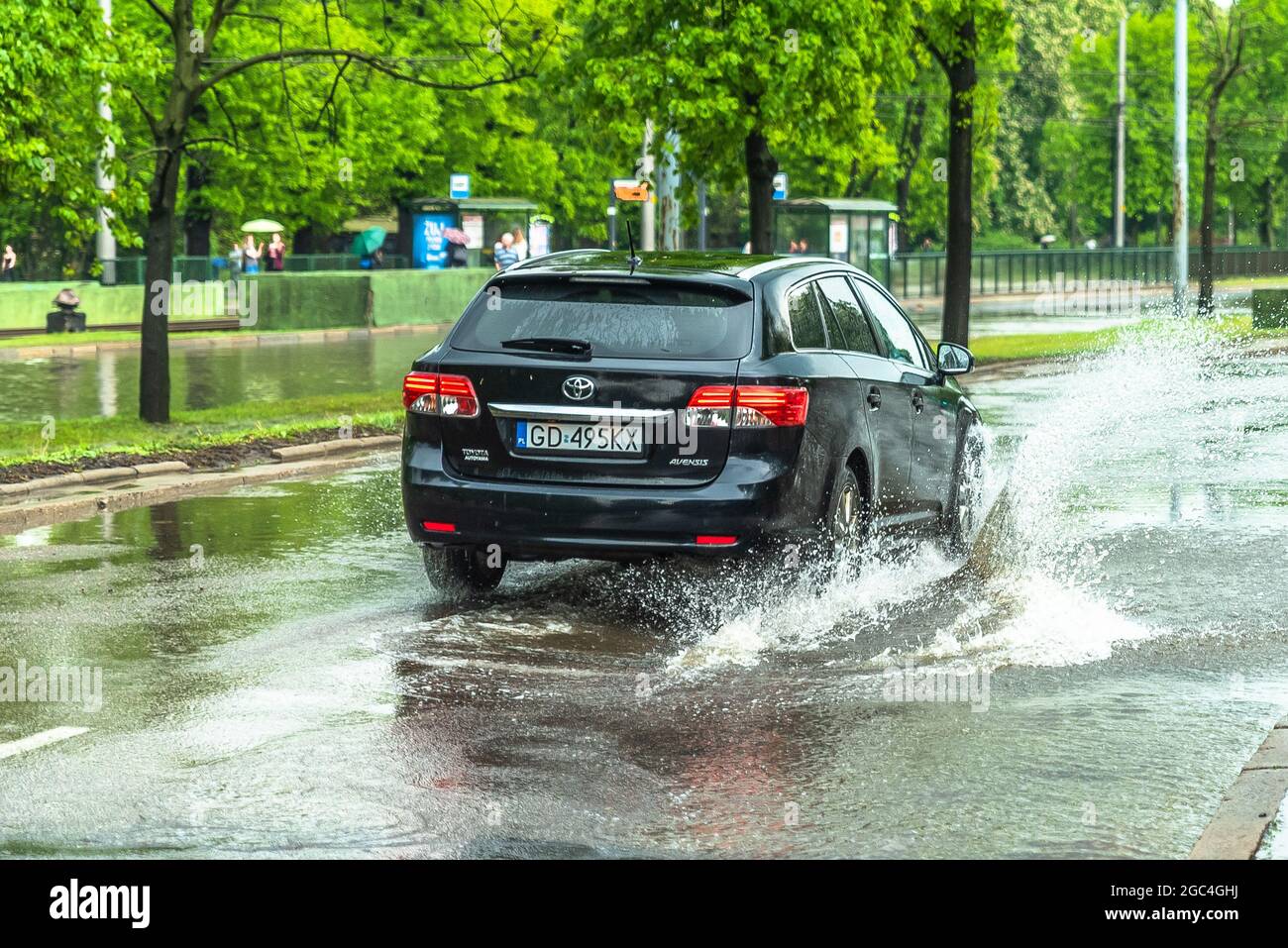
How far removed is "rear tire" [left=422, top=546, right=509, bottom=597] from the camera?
9711mm

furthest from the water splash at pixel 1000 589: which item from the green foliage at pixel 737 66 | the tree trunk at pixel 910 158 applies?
the tree trunk at pixel 910 158

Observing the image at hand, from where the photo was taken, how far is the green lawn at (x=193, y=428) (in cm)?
1602

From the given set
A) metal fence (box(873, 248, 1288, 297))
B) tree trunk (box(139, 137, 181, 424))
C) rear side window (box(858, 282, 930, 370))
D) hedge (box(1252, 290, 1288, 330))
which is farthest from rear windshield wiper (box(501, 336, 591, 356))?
metal fence (box(873, 248, 1288, 297))

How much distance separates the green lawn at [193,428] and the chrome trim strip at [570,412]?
7021 mm

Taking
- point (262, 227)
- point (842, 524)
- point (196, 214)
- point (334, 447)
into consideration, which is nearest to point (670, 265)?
point (842, 524)

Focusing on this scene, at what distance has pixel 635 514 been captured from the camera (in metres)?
8.71

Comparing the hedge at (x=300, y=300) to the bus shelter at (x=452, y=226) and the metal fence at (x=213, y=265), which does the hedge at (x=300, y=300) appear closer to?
the metal fence at (x=213, y=265)

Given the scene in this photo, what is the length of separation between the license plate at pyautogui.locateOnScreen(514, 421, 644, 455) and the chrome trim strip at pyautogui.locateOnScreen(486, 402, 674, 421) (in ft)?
0.12

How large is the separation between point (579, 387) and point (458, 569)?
1.39m

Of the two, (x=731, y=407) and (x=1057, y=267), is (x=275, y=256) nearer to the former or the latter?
(x=1057, y=267)

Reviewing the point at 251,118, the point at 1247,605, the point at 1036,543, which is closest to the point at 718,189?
the point at 1036,543

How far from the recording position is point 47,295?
37625 mm

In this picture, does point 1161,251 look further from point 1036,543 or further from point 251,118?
point 1036,543
